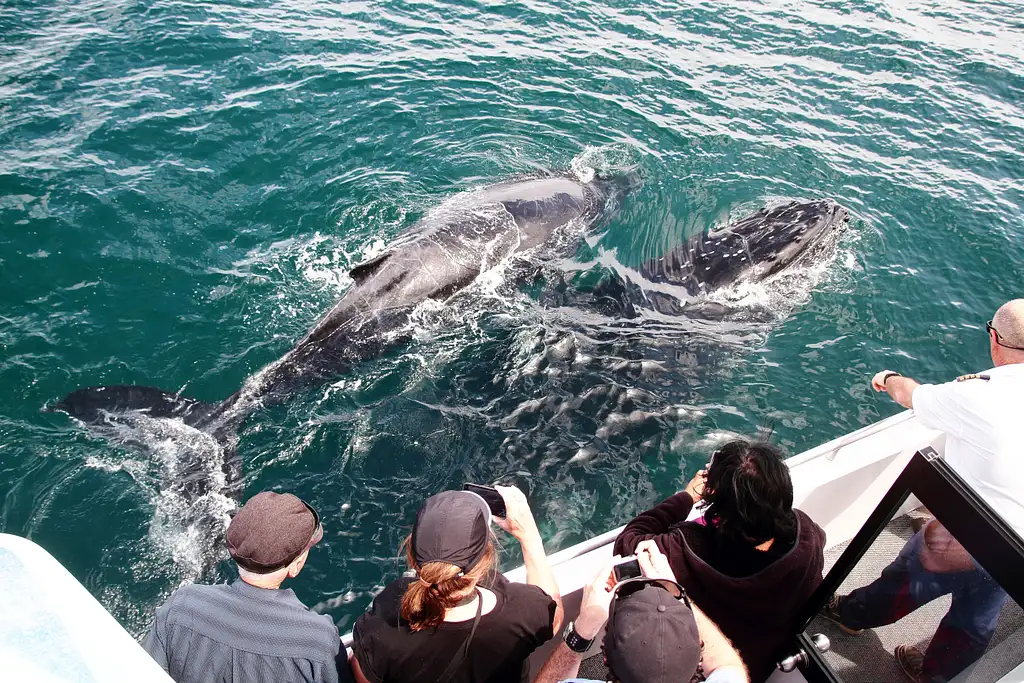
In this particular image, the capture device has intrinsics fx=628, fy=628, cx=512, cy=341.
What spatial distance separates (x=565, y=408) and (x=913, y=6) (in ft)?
66.2

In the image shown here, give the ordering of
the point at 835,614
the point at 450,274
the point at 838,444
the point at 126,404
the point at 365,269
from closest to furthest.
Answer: the point at 835,614 < the point at 838,444 < the point at 126,404 < the point at 365,269 < the point at 450,274

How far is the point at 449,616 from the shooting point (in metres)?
3.25

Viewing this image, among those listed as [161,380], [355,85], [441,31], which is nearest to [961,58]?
[441,31]

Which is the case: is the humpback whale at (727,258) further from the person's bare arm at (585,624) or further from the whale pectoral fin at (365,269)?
the person's bare arm at (585,624)

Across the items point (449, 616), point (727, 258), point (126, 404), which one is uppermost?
point (449, 616)

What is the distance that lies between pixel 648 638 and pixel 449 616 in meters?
1.07

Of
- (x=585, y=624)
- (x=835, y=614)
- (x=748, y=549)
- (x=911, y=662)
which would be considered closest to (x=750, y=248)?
(x=835, y=614)

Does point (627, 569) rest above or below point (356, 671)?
above

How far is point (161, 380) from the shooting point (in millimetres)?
7504

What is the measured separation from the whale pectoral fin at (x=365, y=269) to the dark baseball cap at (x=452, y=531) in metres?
5.38

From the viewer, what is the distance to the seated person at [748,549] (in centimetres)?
349

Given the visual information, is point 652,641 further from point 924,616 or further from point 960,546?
point 924,616

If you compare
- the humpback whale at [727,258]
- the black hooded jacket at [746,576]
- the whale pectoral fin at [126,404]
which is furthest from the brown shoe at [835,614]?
the whale pectoral fin at [126,404]

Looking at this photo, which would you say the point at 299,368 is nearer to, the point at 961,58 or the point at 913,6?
the point at 961,58
